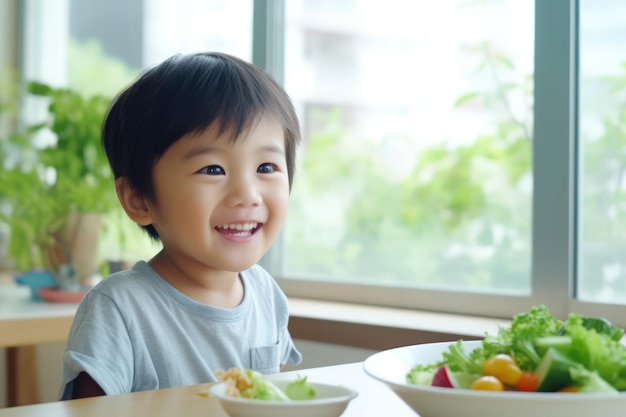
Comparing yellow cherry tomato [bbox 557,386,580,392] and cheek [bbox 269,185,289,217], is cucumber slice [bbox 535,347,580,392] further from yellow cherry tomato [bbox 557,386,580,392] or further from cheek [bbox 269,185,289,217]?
cheek [bbox 269,185,289,217]

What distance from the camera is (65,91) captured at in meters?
2.29

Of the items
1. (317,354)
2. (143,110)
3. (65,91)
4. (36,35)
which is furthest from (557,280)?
(36,35)

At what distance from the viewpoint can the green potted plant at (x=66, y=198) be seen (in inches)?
85.0

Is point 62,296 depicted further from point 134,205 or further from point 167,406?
point 167,406

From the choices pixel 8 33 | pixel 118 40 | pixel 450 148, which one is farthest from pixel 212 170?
pixel 8 33

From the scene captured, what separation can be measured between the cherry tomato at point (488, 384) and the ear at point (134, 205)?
2.13 feet

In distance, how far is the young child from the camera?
1.04 meters

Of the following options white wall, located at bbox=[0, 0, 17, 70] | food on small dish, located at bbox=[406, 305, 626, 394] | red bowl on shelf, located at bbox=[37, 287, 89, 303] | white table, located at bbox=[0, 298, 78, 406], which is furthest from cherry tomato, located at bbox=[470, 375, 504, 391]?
white wall, located at bbox=[0, 0, 17, 70]

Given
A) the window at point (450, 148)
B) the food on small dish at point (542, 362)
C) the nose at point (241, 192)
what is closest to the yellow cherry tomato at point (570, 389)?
the food on small dish at point (542, 362)

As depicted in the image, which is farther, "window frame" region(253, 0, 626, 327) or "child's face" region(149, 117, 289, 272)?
"window frame" region(253, 0, 626, 327)

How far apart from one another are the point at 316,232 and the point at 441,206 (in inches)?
17.0

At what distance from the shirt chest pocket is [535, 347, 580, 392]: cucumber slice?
2.01ft

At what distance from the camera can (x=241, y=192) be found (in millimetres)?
1040

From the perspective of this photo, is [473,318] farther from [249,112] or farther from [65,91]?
[65,91]
